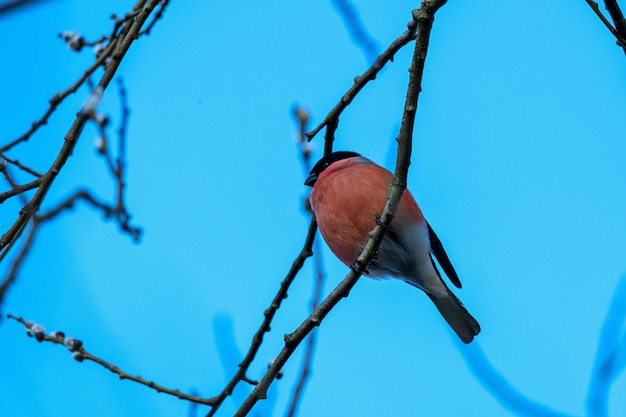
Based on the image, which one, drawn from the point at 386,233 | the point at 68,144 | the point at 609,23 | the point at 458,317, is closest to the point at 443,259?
the point at 458,317

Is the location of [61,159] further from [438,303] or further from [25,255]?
[438,303]

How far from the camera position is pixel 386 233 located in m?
3.65

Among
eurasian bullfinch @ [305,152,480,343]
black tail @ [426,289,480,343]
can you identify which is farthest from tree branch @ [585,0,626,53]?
black tail @ [426,289,480,343]

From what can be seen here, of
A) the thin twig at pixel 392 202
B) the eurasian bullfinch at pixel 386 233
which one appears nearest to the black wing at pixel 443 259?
the eurasian bullfinch at pixel 386 233

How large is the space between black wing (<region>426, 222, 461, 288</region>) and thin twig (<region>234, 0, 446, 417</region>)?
136 centimetres

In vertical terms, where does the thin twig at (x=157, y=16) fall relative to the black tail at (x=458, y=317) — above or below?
above

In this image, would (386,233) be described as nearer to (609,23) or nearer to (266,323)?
(266,323)

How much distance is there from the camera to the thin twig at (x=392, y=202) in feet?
8.00

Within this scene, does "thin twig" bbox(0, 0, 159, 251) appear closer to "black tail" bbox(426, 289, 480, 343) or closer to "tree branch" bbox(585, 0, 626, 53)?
"tree branch" bbox(585, 0, 626, 53)

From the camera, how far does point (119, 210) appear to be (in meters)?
2.86

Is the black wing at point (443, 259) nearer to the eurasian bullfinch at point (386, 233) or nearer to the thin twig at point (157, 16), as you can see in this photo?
the eurasian bullfinch at point (386, 233)

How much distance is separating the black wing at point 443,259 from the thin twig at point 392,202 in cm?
136

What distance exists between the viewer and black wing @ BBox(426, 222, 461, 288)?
403cm

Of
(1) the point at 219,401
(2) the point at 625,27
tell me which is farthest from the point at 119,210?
(2) the point at 625,27
